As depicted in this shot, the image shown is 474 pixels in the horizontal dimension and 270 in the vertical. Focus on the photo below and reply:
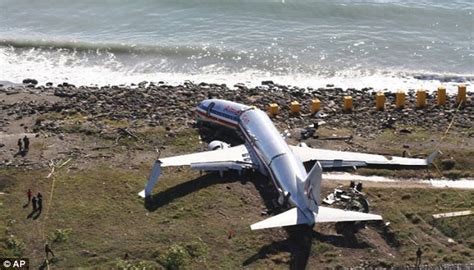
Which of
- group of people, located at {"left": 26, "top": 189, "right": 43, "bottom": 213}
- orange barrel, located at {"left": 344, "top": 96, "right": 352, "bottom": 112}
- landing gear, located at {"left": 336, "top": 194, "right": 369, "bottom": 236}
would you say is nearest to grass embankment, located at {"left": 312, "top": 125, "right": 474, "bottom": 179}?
orange barrel, located at {"left": 344, "top": 96, "right": 352, "bottom": 112}

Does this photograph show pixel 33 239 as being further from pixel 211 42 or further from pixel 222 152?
pixel 211 42

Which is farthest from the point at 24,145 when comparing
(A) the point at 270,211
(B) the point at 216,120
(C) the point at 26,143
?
(A) the point at 270,211

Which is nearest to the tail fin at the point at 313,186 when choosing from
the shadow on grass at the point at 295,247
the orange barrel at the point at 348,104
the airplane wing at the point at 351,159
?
the shadow on grass at the point at 295,247

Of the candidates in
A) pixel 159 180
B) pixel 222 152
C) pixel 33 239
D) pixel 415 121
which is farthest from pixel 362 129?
pixel 33 239

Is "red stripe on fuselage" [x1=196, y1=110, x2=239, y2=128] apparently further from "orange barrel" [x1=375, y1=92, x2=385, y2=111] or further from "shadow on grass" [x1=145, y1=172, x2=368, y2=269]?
"orange barrel" [x1=375, y1=92, x2=385, y2=111]

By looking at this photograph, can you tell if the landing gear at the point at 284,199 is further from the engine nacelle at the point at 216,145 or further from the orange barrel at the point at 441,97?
the orange barrel at the point at 441,97

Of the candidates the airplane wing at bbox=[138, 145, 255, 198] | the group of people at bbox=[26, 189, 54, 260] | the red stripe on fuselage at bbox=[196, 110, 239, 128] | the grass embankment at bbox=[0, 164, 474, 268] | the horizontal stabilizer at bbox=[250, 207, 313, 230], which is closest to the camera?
the horizontal stabilizer at bbox=[250, 207, 313, 230]

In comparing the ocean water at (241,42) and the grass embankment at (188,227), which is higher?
the ocean water at (241,42)
